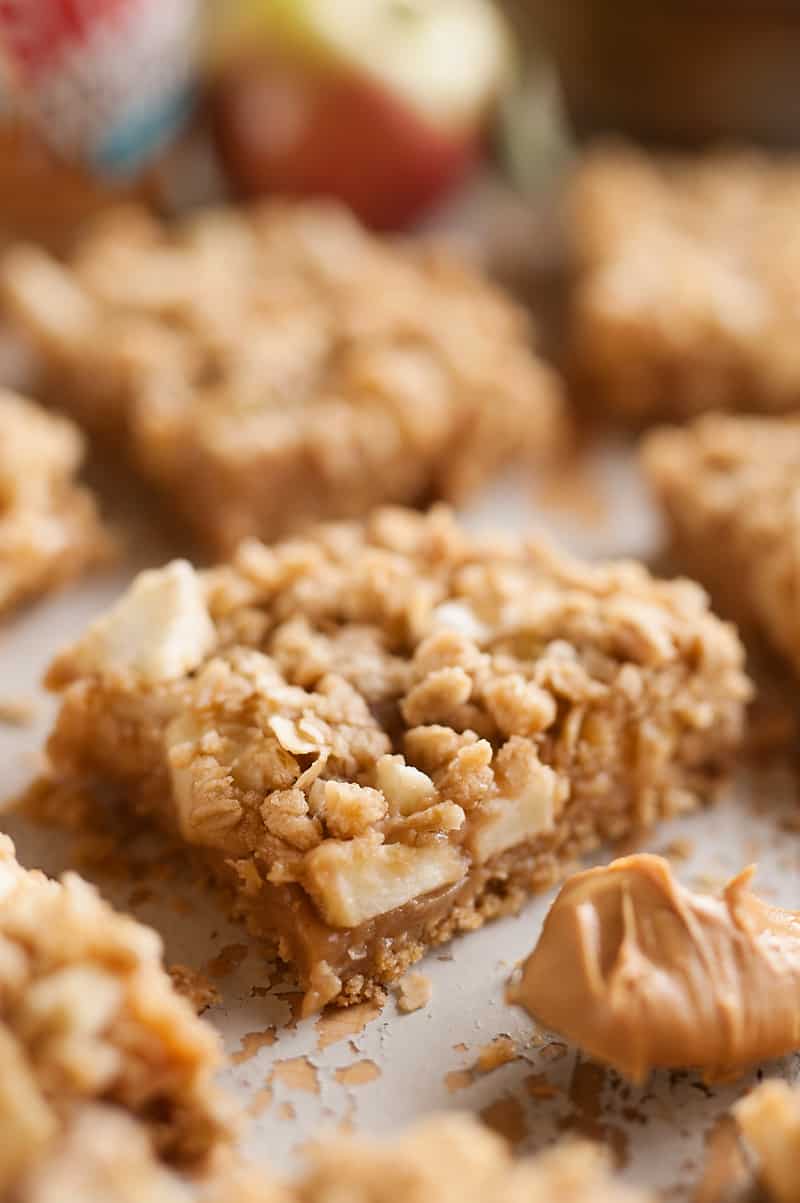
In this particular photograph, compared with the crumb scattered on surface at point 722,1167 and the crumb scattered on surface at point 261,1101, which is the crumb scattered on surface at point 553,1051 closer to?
the crumb scattered on surface at point 722,1167

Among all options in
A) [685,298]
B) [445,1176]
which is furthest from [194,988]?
[685,298]

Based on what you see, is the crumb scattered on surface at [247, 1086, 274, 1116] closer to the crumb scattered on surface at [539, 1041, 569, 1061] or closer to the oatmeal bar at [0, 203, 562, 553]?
the crumb scattered on surface at [539, 1041, 569, 1061]

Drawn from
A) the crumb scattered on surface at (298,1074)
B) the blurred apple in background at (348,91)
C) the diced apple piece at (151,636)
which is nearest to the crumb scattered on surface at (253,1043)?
the crumb scattered on surface at (298,1074)

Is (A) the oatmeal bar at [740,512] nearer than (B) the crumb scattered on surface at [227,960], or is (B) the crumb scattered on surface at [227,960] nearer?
(B) the crumb scattered on surface at [227,960]

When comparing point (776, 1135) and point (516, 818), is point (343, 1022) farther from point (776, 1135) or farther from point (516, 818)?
point (776, 1135)

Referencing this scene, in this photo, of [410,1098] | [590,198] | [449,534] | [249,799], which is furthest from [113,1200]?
[590,198]

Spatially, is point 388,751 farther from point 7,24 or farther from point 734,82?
point 734,82
